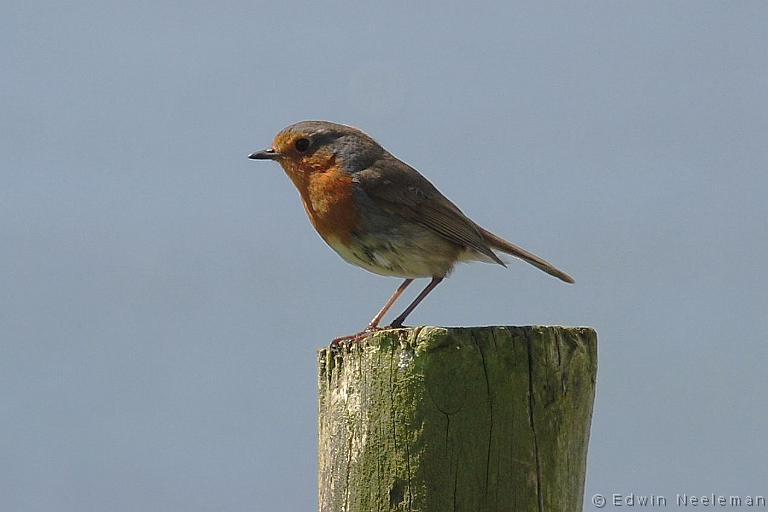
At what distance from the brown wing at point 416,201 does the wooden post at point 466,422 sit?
9.16 feet

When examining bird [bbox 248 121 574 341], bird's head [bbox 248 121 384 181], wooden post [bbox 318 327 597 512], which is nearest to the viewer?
wooden post [bbox 318 327 597 512]

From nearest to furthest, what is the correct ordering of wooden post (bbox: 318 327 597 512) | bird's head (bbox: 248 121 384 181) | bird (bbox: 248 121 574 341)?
wooden post (bbox: 318 327 597 512)
bird (bbox: 248 121 574 341)
bird's head (bbox: 248 121 384 181)

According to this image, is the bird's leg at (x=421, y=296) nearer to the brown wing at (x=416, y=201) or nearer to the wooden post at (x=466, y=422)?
the brown wing at (x=416, y=201)

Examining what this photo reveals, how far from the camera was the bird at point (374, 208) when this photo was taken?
19.7 ft

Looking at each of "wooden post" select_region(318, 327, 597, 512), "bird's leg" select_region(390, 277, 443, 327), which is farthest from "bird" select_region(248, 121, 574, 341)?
"wooden post" select_region(318, 327, 597, 512)

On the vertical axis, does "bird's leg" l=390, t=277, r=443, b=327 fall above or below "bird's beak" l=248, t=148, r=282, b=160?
below

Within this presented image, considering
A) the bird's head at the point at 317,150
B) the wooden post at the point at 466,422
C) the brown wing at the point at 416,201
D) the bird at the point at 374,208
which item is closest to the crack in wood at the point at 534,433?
the wooden post at the point at 466,422

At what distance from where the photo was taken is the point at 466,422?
3.21m

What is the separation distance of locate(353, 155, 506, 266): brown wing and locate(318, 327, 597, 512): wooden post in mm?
2793

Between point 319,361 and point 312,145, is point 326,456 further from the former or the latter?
point 312,145

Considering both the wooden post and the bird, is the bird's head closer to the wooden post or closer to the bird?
the bird

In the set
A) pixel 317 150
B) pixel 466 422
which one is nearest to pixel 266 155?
pixel 317 150

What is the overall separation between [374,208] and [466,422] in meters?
2.97

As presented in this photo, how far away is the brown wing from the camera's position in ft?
20.2
